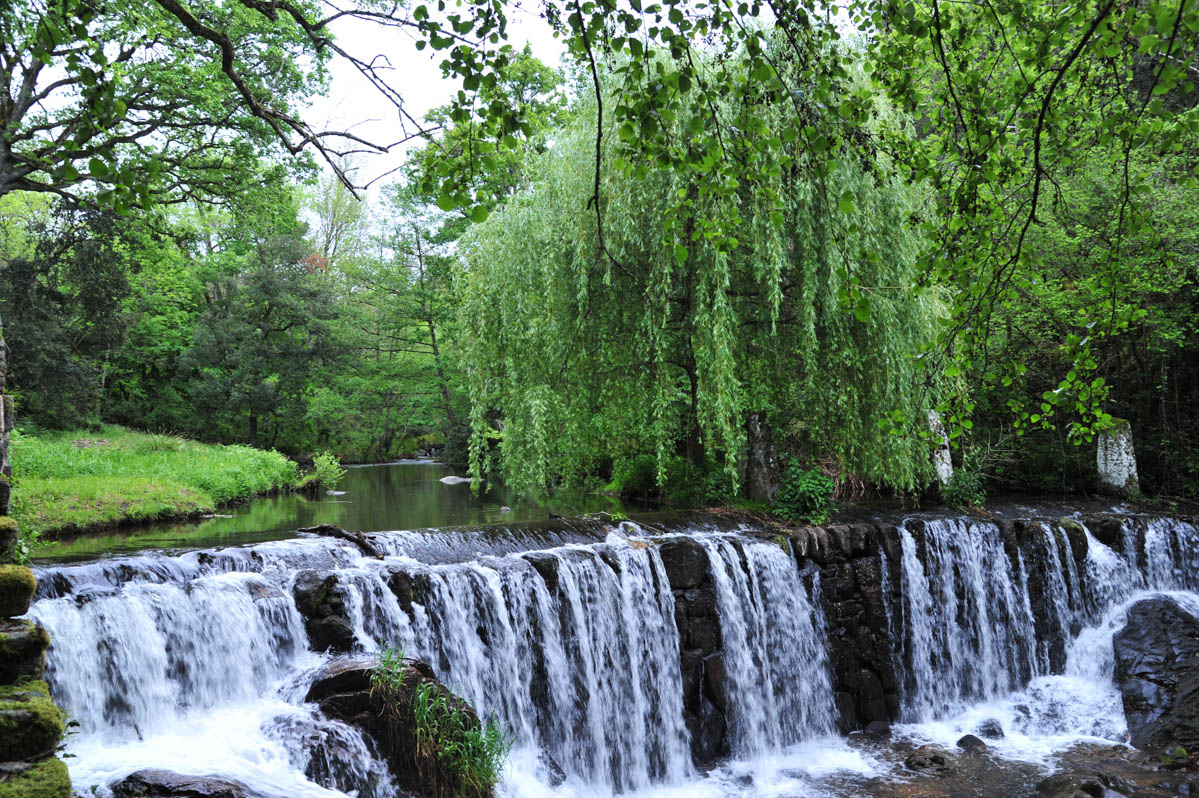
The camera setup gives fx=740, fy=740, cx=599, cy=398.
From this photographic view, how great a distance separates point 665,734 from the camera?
668 cm

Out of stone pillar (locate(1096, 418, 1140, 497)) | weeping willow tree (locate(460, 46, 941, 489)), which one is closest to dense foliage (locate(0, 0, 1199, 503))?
weeping willow tree (locate(460, 46, 941, 489))

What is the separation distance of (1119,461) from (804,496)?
669 centimetres

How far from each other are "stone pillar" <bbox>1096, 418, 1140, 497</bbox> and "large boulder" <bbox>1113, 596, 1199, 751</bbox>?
4.02 m

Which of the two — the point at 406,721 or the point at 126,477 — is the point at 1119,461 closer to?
the point at 406,721

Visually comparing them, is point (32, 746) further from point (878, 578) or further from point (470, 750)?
point (878, 578)

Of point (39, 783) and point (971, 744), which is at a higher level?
point (39, 783)

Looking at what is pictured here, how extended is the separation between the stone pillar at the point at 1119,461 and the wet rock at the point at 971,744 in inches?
265

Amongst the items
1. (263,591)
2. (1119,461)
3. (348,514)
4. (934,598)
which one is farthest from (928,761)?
(348,514)

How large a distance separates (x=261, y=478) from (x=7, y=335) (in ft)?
21.7

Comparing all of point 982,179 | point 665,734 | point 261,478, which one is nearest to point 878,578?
point 665,734

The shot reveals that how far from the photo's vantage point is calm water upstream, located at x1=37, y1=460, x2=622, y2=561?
8891 mm

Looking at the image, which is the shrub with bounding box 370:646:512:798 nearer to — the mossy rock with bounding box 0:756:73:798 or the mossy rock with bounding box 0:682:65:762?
the mossy rock with bounding box 0:682:65:762

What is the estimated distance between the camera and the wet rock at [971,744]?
279 inches

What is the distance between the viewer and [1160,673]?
7.69m
